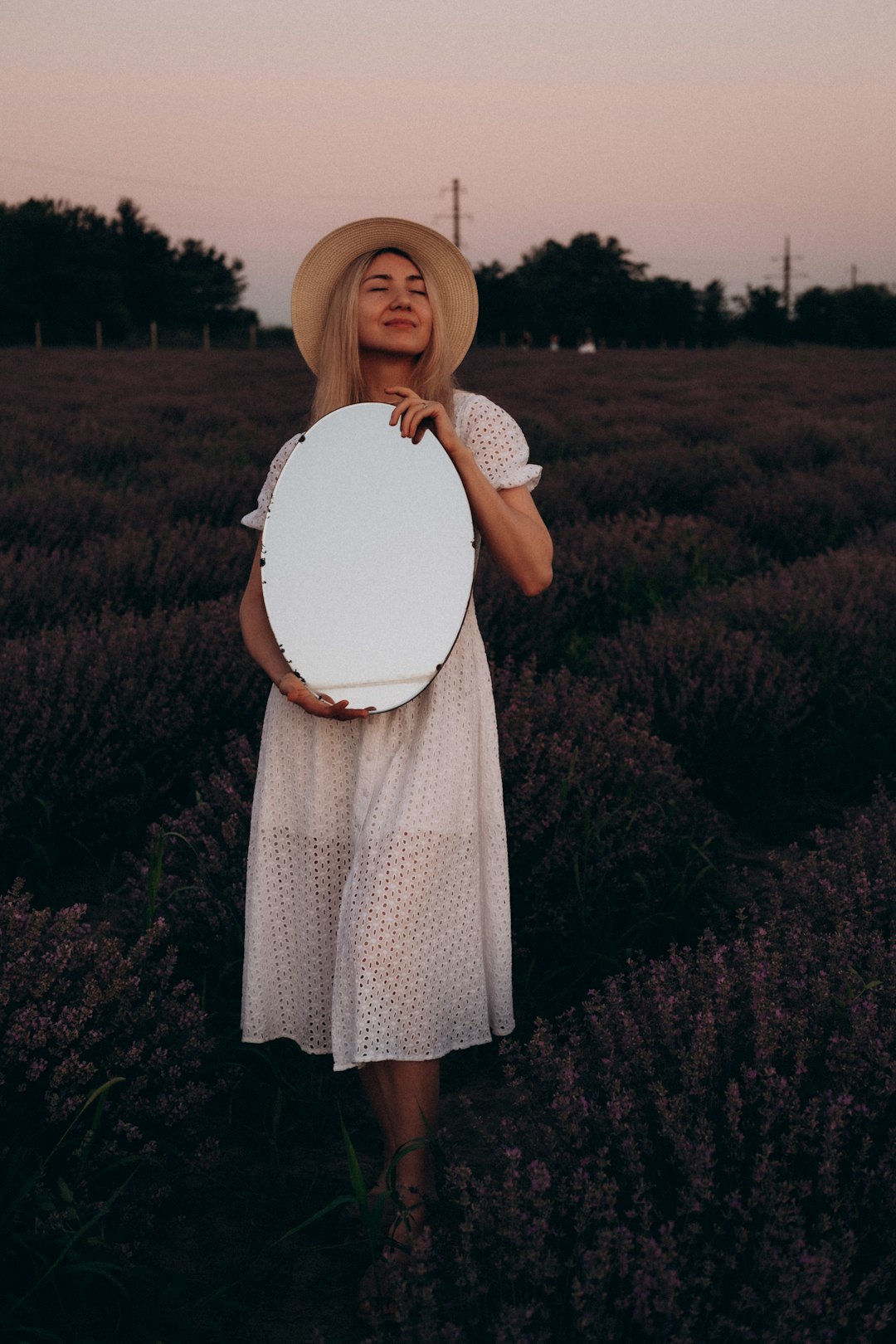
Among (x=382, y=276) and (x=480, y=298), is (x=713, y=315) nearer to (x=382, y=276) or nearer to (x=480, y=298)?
(x=480, y=298)

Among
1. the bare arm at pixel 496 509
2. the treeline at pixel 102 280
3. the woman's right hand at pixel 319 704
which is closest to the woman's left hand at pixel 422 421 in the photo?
the bare arm at pixel 496 509

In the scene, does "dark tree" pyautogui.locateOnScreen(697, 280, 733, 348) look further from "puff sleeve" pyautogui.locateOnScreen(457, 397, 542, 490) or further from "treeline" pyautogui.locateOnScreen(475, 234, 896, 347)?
"puff sleeve" pyautogui.locateOnScreen(457, 397, 542, 490)

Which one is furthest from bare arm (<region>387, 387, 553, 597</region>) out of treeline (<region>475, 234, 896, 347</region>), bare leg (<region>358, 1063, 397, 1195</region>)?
treeline (<region>475, 234, 896, 347</region>)

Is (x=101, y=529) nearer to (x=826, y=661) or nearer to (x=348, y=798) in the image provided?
(x=826, y=661)

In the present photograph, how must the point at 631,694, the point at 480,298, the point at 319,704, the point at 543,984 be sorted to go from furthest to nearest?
the point at 480,298, the point at 631,694, the point at 543,984, the point at 319,704

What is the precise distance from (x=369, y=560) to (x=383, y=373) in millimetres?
Result: 408

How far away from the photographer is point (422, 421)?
5.80 ft

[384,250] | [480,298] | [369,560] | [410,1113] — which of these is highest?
[480,298]

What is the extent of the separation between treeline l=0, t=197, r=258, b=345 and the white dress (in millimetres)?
47185

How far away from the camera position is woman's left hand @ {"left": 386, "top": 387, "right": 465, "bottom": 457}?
5.62ft

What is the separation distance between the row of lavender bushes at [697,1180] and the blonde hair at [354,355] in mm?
1097

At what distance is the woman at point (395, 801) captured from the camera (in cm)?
178

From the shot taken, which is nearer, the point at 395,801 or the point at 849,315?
the point at 395,801

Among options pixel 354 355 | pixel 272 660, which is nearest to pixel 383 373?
pixel 354 355
